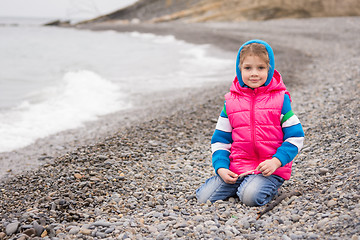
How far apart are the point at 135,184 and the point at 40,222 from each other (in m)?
1.12

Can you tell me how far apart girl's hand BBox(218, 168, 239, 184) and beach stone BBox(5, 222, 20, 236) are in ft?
6.03

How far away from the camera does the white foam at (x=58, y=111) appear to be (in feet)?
24.7

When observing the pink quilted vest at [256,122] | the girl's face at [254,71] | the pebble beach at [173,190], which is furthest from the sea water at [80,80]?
the girl's face at [254,71]

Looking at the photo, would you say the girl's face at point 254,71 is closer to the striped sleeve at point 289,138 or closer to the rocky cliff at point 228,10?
the striped sleeve at point 289,138

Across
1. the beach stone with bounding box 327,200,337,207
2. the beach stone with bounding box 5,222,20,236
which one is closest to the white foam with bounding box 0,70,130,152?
the beach stone with bounding box 5,222,20,236

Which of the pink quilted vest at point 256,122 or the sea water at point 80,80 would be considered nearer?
the pink quilted vest at point 256,122

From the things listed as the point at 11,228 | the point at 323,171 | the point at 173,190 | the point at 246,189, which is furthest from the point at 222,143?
the point at 11,228

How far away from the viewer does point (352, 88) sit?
7.16 m

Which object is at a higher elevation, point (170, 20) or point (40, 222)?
point (170, 20)

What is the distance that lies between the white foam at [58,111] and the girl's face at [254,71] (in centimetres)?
506

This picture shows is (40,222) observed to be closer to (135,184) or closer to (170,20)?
(135,184)

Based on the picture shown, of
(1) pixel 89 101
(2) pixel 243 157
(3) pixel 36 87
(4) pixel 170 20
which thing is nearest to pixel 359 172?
(2) pixel 243 157

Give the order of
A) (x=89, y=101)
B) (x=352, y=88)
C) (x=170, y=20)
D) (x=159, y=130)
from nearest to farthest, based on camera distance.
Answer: (x=159, y=130) < (x=352, y=88) < (x=89, y=101) < (x=170, y=20)

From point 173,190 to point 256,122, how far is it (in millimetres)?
1169
